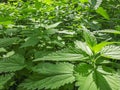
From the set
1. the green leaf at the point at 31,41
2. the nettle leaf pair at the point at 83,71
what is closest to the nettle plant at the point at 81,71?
the nettle leaf pair at the point at 83,71

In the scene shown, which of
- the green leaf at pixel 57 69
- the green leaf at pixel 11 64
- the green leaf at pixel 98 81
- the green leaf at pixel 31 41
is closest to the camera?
the green leaf at pixel 98 81

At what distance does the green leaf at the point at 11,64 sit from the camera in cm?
113

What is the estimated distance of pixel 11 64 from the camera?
1204 millimetres

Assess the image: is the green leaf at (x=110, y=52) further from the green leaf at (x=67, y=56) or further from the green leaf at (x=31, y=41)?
the green leaf at (x=31, y=41)

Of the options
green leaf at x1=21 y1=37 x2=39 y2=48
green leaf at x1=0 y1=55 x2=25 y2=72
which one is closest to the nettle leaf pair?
green leaf at x1=0 y1=55 x2=25 y2=72

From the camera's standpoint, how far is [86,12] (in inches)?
97.7

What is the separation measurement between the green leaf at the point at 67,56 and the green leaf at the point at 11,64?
201mm

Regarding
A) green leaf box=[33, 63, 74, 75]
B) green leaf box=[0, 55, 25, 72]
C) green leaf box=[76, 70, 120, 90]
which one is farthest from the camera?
green leaf box=[0, 55, 25, 72]

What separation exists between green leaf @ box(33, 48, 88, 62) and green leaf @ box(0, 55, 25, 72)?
201 millimetres

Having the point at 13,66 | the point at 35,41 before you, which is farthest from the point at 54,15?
the point at 13,66

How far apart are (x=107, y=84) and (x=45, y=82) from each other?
0.25m

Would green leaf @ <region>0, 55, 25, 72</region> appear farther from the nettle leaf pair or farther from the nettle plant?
Answer: the nettle leaf pair

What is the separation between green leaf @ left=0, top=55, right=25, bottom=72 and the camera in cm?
113

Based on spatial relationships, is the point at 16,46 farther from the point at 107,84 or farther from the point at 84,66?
the point at 107,84
